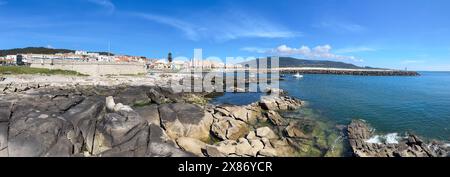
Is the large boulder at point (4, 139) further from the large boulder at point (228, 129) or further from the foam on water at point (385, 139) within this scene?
the foam on water at point (385, 139)

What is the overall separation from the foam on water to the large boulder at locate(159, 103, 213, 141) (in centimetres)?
1023

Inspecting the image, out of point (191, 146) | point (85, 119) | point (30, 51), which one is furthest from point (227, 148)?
point (30, 51)

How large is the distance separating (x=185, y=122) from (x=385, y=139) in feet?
42.7

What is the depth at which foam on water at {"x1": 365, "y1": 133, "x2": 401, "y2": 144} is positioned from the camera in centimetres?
1929

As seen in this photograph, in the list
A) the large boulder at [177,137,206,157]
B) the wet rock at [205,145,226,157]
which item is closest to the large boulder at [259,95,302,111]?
the large boulder at [177,137,206,157]

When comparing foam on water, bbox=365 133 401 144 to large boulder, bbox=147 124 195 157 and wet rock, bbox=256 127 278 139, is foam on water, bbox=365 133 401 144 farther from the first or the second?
large boulder, bbox=147 124 195 157

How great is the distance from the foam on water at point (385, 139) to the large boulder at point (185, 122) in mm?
10228

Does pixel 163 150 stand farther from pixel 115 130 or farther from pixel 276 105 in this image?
pixel 276 105

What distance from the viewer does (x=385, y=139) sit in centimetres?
2005
